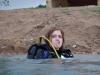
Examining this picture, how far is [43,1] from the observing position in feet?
94.0

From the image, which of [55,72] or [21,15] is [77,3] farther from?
[55,72]

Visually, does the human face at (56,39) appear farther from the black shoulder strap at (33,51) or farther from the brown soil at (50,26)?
the brown soil at (50,26)

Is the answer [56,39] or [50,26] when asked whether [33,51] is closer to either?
[56,39]

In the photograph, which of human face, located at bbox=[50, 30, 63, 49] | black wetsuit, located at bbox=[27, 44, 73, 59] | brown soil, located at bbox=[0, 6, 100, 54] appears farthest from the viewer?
brown soil, located at bbox=[0, 6, 100, 54]

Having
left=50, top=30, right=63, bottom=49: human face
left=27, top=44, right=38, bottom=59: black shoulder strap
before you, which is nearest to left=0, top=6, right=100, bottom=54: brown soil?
left=27, top=44, right=38, bottom=59: black shoulder strap

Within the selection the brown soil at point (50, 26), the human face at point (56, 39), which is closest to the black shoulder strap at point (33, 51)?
the human face at point (56, 39)

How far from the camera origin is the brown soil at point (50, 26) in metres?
20.0

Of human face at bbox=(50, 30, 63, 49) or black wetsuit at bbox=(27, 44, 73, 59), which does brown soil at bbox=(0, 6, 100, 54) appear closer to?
black wetsuit at bbox=(27, 44, 73, 59)

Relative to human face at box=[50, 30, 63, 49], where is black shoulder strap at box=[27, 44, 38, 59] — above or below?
below

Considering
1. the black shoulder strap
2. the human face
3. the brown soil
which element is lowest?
the brown soil

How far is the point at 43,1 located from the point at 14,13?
13.5 feet

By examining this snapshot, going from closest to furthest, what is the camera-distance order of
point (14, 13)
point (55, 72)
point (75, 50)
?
point (55, 72) < point (75, 50) < point (14, 13)

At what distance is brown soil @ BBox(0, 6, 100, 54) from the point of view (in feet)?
65.7

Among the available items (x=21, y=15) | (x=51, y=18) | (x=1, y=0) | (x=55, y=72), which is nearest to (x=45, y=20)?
(x=51, y=18)
